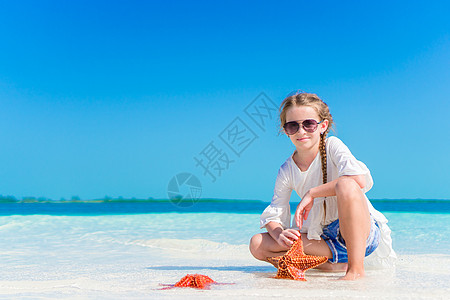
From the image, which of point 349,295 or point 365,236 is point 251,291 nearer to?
point 349,295

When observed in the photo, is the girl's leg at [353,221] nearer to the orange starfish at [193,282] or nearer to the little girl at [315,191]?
the little girl at [315,191]

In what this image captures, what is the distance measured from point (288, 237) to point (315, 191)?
14.0 inches

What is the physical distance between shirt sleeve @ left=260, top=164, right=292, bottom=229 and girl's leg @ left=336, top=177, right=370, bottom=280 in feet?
1.71

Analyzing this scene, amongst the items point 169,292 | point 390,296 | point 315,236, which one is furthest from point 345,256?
point 169,292

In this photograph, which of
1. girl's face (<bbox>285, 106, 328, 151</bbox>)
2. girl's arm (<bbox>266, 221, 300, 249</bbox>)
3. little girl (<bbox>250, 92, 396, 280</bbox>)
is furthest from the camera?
girl's face (<bbox>285, 106, 328, 151</bbox>)

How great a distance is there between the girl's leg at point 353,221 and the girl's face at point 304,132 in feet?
1.37

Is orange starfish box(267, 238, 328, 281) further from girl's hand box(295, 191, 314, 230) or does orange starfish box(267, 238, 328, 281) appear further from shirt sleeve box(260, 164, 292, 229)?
shirt sleeve box(260, 164, 292, 229)

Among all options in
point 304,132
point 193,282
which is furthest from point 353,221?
point 193,282

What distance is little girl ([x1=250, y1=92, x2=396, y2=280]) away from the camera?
9.29 ft

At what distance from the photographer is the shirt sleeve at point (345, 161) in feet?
8.97

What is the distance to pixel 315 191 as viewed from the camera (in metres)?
2.73

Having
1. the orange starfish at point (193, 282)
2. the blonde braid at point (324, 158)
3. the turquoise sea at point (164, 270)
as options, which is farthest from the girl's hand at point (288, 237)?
the orange starfish at point (193, 282)

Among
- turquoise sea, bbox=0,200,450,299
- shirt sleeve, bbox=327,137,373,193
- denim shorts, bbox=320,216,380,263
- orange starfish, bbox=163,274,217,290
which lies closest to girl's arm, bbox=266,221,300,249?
turquoise sea, bbox=0,200,450,299

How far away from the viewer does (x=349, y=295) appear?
6.86 ft
